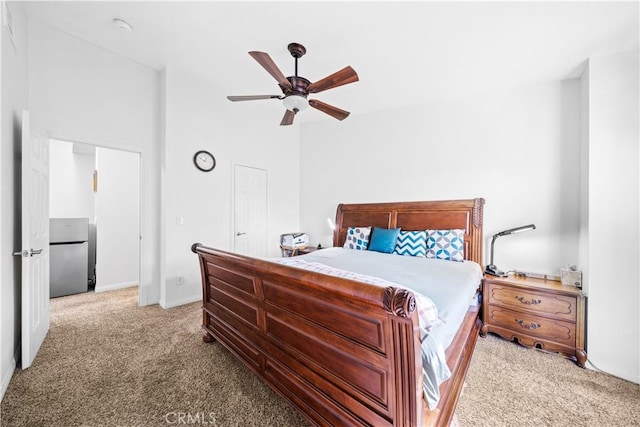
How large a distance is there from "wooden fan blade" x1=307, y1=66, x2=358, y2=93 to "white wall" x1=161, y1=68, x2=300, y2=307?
2.11m

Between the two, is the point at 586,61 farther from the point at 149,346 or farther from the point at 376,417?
the point at 149,346

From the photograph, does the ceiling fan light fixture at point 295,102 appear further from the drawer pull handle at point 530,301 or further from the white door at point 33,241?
the drawer pull handle at point 530,301

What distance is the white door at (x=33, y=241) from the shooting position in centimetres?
195

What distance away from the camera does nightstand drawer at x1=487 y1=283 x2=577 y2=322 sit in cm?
229

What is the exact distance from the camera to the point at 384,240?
3.31m

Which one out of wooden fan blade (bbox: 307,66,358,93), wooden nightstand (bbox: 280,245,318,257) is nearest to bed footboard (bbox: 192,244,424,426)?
wooden fan blade (bbox: 307,66,358,93)

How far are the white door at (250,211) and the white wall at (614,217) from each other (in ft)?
13.3

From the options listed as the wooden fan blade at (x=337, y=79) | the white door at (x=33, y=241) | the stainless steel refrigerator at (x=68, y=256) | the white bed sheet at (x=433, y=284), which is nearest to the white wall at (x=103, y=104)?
the white door at (x=33, y=241)

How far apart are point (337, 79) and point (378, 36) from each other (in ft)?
2.36

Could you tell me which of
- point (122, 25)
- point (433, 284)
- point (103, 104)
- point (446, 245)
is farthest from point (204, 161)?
point (446, 245)

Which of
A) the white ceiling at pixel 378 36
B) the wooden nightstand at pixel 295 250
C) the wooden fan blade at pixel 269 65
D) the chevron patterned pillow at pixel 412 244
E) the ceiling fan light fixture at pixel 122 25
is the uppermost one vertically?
the ceiling fan light fixture at pixel 122 25

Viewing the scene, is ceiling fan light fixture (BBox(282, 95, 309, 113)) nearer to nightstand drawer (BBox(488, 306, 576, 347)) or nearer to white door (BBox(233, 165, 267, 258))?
white door (BBox(233, 165, 267, 258))

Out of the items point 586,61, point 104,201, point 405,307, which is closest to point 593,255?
point 586,61

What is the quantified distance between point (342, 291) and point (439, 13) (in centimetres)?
232
